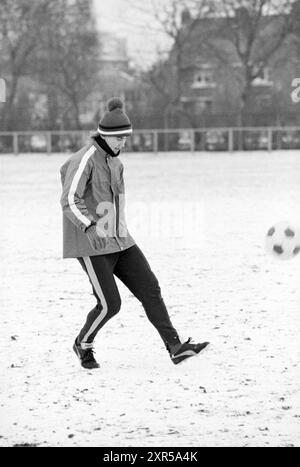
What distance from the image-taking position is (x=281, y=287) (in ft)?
25.6

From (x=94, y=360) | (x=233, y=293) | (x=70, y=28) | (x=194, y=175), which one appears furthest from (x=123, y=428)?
(x=70, y=28)

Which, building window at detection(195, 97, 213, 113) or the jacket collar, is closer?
the jacket collar

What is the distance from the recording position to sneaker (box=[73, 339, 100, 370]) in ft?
17.6

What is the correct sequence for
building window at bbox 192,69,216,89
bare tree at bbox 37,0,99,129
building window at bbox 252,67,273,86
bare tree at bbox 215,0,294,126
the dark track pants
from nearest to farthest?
the dark track pants
bare tree at bbox 215,0,294,126
bare tree at bbox 37,0,99,129
building window at bbox 252,67,273,86
building window at bbox 192,69,216,89

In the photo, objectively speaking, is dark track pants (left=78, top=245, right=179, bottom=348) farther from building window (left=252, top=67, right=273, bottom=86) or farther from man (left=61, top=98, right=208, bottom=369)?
building window (left=252, top=67, right=273, bottom=86)

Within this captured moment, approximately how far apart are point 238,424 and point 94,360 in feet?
4.49

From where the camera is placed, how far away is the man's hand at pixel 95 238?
16.7ft

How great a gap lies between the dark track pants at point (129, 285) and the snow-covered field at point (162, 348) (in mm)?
258

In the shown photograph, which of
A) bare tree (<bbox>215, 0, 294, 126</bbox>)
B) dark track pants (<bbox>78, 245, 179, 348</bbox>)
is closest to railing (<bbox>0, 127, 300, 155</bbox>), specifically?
bare tree (<bbox>215, 0, 294, 126</bbox>)

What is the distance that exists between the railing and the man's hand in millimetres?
30508

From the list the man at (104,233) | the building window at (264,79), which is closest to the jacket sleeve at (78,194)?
the man at (104,233)

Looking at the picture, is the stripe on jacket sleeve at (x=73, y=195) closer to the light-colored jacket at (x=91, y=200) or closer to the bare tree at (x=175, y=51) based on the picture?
the light-colored jacket at (x=91, y=200)

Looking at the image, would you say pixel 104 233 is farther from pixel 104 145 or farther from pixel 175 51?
pixel 175 51

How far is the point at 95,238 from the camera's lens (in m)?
5.11
